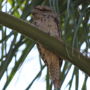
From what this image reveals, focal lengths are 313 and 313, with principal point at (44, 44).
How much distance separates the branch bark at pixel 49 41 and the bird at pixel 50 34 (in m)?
0.03

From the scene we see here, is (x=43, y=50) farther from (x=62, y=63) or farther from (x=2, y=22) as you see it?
(x=2, y=22)

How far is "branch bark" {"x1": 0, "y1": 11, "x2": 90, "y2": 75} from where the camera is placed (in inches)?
38.6

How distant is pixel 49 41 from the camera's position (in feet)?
3.25

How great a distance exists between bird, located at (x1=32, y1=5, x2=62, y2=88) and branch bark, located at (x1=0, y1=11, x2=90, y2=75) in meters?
0.03

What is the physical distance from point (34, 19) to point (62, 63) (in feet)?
1.00

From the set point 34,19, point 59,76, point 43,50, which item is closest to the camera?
point 59,76

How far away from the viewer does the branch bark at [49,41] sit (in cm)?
98

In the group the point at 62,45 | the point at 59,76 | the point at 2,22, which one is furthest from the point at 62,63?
the point at 2,22

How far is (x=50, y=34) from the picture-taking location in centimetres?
98

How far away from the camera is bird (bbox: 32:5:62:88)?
1076 mm

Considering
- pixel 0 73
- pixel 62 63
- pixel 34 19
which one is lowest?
pixel 0 73

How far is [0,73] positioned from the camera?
1006 mm

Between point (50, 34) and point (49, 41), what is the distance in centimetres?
2

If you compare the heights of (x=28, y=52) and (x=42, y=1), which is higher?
(x=42, y=1)
